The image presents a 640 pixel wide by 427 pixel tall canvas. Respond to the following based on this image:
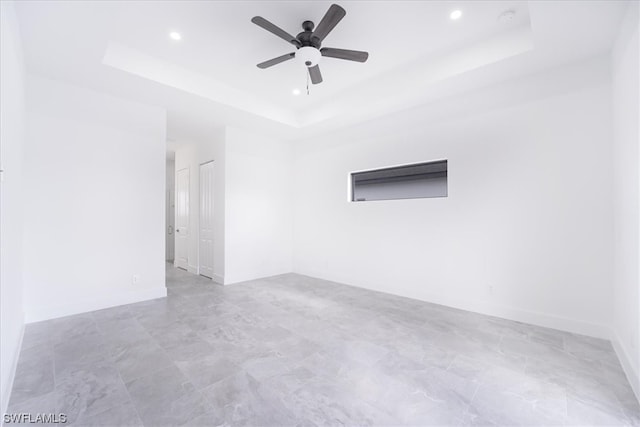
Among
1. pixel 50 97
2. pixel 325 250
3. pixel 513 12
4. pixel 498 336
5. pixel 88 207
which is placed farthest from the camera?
pixel 325 250

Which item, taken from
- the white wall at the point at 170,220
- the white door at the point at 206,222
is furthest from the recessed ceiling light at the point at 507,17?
the white wall at the point at 170,220

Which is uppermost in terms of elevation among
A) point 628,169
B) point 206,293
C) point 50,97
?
point 50,97

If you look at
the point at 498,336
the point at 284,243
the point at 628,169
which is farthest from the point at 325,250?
the point at 628,169

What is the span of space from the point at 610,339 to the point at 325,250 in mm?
4122

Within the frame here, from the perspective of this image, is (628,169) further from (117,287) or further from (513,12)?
(117,287)

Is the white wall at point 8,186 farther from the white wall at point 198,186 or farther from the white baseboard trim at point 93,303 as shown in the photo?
the white wall at point 198,186

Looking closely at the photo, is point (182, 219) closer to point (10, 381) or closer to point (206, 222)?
point (206, 222)

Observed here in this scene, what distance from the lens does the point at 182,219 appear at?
6.89 metres

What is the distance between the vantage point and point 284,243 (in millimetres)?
6242

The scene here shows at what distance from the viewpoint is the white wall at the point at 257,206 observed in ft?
17.4

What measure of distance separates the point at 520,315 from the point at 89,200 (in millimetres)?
5799

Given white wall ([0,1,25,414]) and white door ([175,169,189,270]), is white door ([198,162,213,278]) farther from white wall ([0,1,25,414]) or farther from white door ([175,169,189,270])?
white wall ([0,1,25,414])

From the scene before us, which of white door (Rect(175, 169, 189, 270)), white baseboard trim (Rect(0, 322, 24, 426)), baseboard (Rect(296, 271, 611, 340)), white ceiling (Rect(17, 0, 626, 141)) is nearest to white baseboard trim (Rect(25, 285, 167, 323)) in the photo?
white baseboard trim (Rect(0, 322, 24, 426))

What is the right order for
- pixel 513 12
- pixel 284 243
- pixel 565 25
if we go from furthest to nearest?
pixel 284 243
pixel 513 12
pixel 565 25
